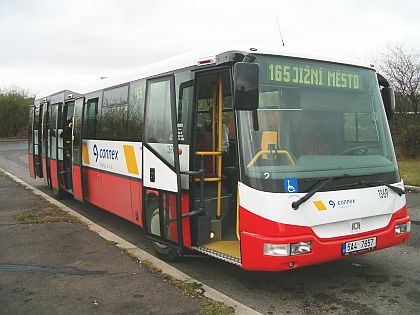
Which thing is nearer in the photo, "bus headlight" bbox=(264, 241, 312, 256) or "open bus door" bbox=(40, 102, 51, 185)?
"bus headlight" bbox=(264, 241, 312, 256)

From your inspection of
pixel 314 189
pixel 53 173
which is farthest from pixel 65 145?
pixel 314 189

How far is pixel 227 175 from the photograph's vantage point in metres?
6.03

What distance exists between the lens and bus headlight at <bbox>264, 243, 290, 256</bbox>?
4.62 metres

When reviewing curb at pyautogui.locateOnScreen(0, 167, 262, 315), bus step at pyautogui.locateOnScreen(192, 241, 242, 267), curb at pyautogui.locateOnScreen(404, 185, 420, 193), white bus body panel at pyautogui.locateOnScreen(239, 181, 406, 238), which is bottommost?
curb at pyautogui.locateOnScreen(0, 167, 262, 315)

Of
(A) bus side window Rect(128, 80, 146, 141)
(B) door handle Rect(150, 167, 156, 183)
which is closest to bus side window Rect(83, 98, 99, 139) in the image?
(A) bus side window Rect(128, 80, 146, 141)

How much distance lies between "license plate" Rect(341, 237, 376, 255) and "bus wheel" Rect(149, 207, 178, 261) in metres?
2.36

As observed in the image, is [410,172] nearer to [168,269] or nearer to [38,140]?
[168,269]

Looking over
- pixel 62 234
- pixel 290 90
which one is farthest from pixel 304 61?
pixel 62 234

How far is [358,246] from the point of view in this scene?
5012 millimetres

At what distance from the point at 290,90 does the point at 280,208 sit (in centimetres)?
136

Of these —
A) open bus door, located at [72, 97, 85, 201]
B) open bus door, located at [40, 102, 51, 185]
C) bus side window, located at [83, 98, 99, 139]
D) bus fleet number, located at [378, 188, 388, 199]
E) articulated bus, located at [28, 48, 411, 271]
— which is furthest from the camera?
open bus door, located at [40, 102, 51, 185]

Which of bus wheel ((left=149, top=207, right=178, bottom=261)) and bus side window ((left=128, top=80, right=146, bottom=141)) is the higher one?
bus side window ((left=128, top=80, right=146, bottom=141))

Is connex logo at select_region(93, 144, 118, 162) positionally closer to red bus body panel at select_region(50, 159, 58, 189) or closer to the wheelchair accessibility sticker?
red bus body panel at select_region(50, 159, 58, 189)

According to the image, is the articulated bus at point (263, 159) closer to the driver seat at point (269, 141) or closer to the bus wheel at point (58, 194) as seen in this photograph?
the driver seat at point (269, 141)
